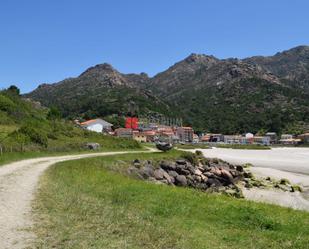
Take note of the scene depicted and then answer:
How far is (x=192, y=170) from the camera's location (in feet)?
140

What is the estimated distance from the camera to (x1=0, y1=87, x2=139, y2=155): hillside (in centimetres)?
4311

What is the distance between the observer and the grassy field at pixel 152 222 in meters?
9.91

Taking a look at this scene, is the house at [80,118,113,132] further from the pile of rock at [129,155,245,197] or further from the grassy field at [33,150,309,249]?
the grassy field at [33,150,309,249]

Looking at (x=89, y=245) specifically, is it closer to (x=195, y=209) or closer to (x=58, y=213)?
(x=58, y=213)

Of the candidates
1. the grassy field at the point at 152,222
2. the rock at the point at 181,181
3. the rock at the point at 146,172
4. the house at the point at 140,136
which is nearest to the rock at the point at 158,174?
the rock at the point at 146,172

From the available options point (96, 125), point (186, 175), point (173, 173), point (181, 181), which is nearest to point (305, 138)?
point (96, 125)

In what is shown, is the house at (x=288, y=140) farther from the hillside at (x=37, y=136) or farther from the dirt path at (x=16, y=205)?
the dirt path at (x=16, y=205)

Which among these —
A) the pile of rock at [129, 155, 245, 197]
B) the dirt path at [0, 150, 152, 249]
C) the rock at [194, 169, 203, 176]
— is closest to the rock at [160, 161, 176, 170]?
the pile of rock at [129, 155, 245, 197]

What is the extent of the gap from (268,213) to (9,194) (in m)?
10.1

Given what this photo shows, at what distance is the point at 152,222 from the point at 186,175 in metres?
28.7

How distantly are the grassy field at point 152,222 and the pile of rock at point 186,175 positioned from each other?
52.5 feet

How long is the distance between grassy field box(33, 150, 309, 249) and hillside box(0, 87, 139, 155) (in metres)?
24.3

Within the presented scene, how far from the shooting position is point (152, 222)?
471 inches

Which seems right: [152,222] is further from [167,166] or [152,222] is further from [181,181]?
[167,166]
